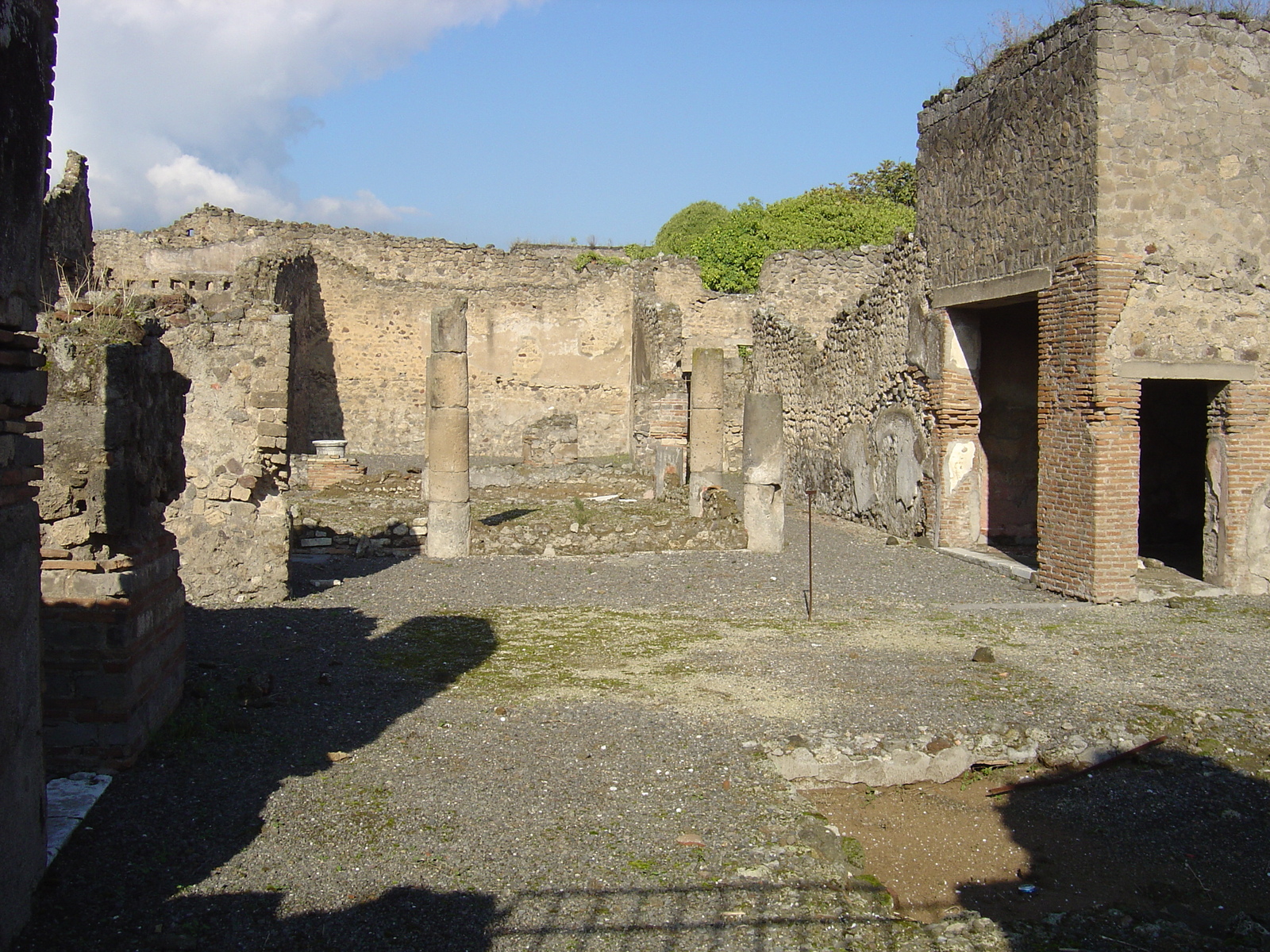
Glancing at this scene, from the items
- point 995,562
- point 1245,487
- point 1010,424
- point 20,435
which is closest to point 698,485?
point 1010,424

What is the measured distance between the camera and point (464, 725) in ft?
18.9

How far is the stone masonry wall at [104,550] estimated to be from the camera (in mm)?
4773

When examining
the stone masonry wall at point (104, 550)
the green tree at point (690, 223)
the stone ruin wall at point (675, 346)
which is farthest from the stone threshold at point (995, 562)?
the green tree at point (690, 223)

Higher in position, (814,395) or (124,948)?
(814,395)

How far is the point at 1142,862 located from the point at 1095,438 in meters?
5.85

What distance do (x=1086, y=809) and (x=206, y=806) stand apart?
421 cm

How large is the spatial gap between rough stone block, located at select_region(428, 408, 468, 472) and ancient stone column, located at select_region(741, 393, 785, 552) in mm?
3643

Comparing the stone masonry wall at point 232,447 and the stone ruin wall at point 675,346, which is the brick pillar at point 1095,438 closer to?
the stone masonry wall at point 232,447

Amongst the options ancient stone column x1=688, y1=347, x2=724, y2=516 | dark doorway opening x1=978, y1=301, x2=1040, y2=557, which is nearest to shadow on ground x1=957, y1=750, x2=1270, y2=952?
dark doorway opening x1=978, y1=301, x2=1040, y2=557

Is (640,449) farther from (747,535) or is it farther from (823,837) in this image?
(823,837)

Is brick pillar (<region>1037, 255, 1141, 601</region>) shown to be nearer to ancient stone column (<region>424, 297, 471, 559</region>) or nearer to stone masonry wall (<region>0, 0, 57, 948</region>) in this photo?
ancient stone column (<region>424, 297, 471, 559</region>)

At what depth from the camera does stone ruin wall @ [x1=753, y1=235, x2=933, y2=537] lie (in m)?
13.2

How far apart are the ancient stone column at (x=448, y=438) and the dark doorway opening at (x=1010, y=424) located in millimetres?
6683

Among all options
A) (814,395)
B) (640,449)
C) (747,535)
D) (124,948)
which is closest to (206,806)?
(124,948)
